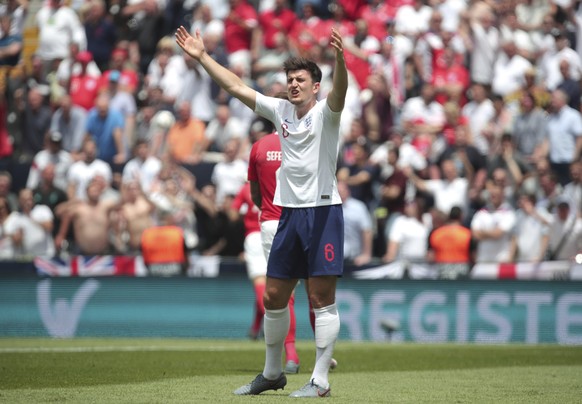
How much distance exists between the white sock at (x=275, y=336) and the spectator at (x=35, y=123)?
14.7 meters

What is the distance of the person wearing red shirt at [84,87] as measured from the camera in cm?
2392

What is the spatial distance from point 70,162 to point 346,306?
6765 mm

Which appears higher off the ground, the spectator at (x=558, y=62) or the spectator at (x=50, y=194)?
the spectator at (x=558, y=62)

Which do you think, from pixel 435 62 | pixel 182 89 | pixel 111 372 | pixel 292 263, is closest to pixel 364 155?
pixel 435 62

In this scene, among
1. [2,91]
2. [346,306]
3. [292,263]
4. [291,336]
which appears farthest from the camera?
[2,91]

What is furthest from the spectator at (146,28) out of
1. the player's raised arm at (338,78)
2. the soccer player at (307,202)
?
the player's raised arm at (338,78)

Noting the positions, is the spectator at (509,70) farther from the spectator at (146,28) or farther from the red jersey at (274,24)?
the spectator at (146,28)

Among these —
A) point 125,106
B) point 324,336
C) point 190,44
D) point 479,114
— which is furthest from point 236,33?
point 324,336

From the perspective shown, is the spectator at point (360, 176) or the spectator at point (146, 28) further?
the spectator at point (146, 28)

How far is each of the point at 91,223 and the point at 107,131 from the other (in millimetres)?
2787

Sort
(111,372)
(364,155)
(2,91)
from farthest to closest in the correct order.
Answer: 1. (2,91)
2. (364,155)
3. (111,372)

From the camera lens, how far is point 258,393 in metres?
9.41

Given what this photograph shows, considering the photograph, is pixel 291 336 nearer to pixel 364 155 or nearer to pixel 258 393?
pixel 258 393

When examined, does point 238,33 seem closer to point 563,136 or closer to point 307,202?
point 563,136
